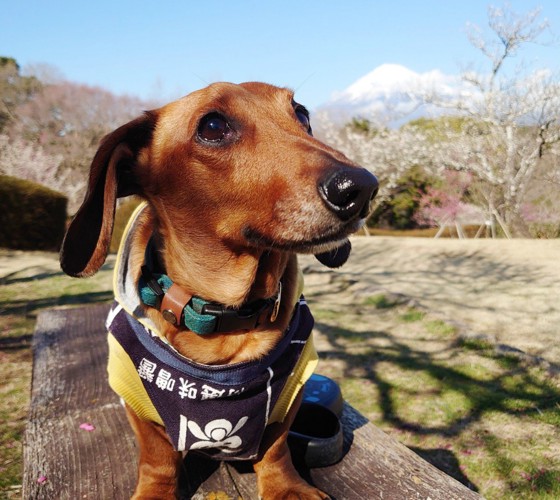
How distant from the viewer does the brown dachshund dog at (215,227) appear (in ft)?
4.94

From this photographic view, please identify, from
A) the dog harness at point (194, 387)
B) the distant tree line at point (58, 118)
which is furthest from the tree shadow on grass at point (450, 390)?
the distant tree line at point (58, 118)

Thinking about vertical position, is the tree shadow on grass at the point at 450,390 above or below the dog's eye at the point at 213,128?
below

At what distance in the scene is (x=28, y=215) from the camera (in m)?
10.6

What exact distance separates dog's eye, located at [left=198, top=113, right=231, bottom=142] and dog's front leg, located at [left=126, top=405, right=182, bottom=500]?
1021 millimetres

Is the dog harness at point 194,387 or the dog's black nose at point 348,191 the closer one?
the dog's black nose at point 348,191

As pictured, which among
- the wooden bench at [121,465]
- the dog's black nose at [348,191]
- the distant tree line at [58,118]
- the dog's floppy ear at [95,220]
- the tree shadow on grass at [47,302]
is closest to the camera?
the dog's black nose at [348,191]

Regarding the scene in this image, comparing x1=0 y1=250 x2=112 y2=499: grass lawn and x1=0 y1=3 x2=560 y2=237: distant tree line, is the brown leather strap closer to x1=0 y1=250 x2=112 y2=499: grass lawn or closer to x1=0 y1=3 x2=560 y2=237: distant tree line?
x1=0 y1=250 x2=112 y2=499: grass lawn

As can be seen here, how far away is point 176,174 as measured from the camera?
1657 mm

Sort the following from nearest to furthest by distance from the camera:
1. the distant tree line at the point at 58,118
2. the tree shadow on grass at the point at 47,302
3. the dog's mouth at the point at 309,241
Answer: the dog's mouth at the point at 309,241 → the tree shadow on grass at the point at 47,302 → the distant tree line at the point at 58,118

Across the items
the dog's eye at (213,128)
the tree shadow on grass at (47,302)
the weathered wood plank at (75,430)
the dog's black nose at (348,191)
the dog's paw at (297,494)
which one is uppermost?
the dog's eye at (213,128)

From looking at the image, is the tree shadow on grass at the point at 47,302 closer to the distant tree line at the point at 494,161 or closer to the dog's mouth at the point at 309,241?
the dog's mouth at the point at 309,241

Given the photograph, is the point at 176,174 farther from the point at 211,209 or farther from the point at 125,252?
the point at 125,252

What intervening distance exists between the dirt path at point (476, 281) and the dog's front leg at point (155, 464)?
390 cm

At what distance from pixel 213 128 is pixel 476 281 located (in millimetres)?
7745
